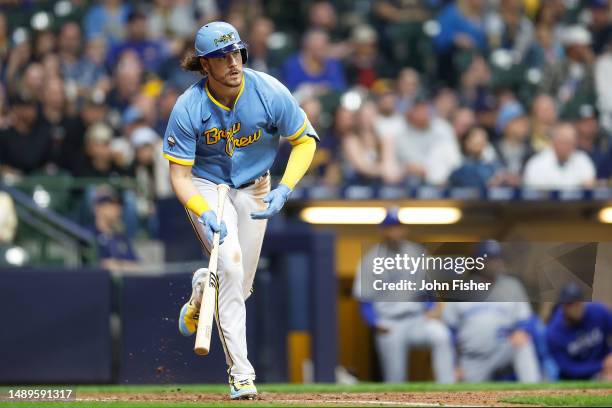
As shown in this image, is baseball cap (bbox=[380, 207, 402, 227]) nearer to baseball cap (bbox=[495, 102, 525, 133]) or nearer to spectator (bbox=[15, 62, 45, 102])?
baseball cap (bbox=[495, 102, 525, 133])

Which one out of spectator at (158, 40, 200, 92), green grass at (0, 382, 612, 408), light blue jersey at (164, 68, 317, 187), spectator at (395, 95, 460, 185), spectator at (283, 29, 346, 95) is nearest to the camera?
green grass at (0, 382, 612, 408)

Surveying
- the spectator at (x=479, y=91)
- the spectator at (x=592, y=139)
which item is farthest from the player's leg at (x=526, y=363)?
the spectator at (x=479, y=91)

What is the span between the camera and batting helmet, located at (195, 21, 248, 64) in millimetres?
7285

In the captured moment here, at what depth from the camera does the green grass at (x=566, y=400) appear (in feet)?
23.3

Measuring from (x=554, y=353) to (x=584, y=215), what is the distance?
5.51ft

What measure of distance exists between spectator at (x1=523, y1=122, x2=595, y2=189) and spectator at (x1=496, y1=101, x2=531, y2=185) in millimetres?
201

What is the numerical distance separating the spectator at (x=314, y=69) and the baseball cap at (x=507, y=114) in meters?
1.71

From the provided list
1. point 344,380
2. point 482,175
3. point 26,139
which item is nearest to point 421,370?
point 344,380

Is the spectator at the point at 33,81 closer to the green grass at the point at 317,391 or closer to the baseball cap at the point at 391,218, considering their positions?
the baseball cap at the point at 391,218

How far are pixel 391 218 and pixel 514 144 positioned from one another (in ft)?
7.58

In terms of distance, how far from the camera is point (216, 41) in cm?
729

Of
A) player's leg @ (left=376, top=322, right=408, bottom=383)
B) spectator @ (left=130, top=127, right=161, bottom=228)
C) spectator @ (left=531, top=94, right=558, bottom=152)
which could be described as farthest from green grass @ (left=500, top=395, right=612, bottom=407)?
spectator @ (left=531, top=94, right=558, bottom=152)

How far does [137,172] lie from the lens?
12.7 m

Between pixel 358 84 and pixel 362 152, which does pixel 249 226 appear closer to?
pixel 362 152
